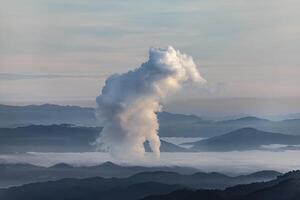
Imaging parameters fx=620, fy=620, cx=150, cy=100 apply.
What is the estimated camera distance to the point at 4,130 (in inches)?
6388

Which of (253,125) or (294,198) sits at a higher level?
(253,125)

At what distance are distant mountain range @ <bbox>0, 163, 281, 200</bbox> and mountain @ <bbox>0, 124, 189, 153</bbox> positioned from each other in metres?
6.86

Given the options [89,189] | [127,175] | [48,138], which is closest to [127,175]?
[127,175]

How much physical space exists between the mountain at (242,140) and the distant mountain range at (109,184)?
6853 millimetres

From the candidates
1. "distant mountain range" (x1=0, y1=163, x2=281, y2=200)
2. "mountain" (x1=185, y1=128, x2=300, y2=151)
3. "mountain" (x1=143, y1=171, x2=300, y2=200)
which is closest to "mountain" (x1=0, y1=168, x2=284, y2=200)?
"distant mountain range" (x1=0, y1=163, x2=281, y2=200)

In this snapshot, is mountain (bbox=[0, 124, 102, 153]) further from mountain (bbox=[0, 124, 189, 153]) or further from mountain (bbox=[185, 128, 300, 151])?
mountain (bbox=[185, 128, 300, 151])

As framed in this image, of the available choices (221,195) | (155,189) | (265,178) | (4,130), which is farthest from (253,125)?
(4,130)

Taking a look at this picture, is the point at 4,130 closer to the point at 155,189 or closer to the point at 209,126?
the point at 155,189

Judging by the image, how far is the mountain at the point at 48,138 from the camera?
481 feet

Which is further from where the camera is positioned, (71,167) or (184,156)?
(71,167)

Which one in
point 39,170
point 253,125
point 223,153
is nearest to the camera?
point 253,125

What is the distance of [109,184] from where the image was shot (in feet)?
531

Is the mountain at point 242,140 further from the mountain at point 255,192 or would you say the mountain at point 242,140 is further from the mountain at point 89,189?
the mountain at point 89,189

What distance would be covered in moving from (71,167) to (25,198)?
1287 centimetres
